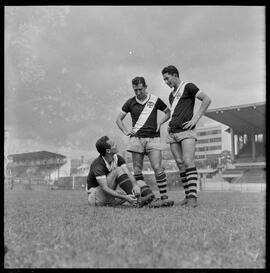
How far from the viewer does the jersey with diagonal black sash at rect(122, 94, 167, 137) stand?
14.6 feet

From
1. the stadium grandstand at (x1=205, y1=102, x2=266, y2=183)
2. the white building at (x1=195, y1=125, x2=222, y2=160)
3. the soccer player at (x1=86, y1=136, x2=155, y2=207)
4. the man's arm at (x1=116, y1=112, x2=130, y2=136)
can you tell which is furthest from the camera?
the white building at (x1=195, y1=125, x2=222, y2=160)

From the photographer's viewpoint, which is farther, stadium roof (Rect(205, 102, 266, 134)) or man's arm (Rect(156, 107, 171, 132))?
stadium roof (Rect(205, 102, 266, 134))

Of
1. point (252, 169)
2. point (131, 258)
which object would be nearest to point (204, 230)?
point (131, 258)

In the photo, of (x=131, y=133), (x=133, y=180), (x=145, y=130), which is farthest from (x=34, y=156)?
(x=133, y=180)

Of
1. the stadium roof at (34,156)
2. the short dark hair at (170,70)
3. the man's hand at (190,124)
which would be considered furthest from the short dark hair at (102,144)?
the stadium roof at (34,156)

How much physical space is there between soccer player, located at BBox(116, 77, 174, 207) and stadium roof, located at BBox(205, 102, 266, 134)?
2621 cm

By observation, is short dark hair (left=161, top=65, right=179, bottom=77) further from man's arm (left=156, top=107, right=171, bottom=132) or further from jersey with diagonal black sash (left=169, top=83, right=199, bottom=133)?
man's arm (left=156, top=107, right=171, bottom=132)

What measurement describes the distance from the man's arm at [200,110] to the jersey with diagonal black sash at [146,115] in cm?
48

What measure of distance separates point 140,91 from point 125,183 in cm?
111

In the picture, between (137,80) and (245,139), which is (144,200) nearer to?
(137,80)

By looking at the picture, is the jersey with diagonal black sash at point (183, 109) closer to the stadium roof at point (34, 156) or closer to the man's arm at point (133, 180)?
the man's arm at point (133, 180)

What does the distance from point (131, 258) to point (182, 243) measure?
40cm

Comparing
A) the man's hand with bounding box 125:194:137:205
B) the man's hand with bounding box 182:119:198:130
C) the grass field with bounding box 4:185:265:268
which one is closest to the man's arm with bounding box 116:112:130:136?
the man's hand with bounding box 182:119:198:130

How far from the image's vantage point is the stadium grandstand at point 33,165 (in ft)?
110
